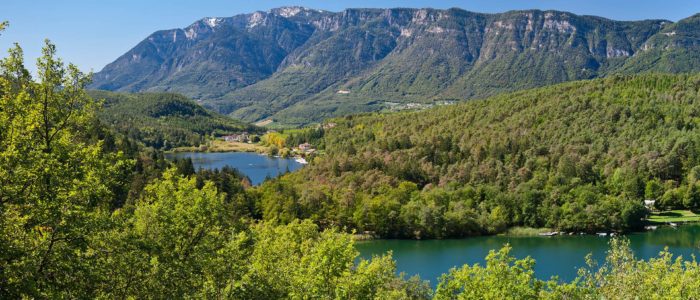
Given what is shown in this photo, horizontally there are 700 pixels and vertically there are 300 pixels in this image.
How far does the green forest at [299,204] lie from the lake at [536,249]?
4485mm

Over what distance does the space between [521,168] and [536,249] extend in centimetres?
3197

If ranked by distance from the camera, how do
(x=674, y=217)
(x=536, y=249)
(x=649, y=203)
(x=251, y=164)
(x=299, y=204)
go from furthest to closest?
(x=251, y=164), (x=649, y=203), (x=674, y=217), (x=299, y=204), (x=536, y=249)

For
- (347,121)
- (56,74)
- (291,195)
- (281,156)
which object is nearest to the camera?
(56,74)

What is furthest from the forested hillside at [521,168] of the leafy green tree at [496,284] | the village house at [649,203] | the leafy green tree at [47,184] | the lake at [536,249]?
the leafy green tree at [47,184]

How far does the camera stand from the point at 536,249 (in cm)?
7294

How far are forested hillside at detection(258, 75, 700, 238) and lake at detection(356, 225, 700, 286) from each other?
161 inches

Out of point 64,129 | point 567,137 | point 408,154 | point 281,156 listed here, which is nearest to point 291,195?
point 408,154

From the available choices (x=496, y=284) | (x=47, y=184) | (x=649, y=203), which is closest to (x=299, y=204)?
(x=649, y=203)

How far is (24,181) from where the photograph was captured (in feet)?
A: 42.2

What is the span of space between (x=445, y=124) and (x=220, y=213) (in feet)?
393

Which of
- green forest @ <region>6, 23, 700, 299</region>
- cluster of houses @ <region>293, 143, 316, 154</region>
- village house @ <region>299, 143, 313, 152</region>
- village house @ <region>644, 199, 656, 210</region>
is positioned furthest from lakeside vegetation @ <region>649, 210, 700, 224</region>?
village house @ <region>299, 143, 313, 152</region>

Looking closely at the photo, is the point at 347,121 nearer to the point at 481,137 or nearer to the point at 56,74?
the point at 481,137

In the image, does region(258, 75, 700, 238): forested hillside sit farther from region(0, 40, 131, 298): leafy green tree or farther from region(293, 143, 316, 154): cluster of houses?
region(0, 40, 131, 298): leafy green tree

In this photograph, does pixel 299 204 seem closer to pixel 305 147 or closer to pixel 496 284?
pixel 496 284
